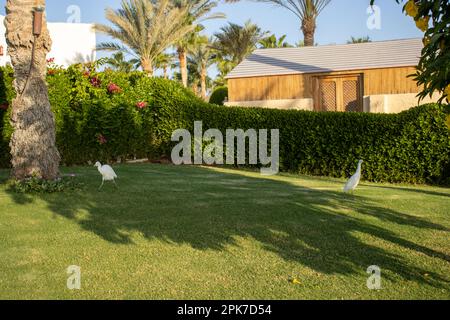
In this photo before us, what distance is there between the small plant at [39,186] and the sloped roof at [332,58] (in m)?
17.7

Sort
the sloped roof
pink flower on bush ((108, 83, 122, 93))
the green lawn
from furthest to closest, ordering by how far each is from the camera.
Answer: the sloped roof
pink flower on bush ((108, 83, 122, 93))
the green lawn

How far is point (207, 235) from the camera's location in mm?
7266

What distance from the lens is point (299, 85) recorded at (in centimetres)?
2600

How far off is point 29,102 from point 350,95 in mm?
18976

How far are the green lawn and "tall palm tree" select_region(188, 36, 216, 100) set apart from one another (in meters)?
40.2

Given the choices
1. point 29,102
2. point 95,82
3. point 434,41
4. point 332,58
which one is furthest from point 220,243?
point 332,58

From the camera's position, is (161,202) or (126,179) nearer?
(161,202)

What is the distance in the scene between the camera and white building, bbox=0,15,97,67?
33125 mm

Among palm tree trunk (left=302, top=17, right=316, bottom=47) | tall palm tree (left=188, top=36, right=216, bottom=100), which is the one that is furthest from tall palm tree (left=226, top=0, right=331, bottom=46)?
tall palm tree (left=188, top=36, right=216, bottom=100)

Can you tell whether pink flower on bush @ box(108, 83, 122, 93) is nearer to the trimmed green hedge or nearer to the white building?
the trimmed green hedge
